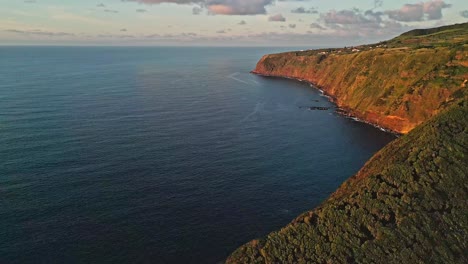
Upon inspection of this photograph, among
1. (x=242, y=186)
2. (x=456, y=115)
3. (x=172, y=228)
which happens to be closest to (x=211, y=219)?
(x=172, y=228)

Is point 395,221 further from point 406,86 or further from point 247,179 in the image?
point 406,86

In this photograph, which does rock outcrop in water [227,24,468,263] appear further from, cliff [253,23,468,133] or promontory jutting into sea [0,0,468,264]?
cliff [253,23,468,133]

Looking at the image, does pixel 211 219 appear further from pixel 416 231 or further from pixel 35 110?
pixel 35 110

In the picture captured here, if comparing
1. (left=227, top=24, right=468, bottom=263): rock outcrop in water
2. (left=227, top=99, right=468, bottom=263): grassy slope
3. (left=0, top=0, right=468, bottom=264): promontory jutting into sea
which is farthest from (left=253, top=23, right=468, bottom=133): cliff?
(left=227, top=99, right=468, bottom=263): grassy slope

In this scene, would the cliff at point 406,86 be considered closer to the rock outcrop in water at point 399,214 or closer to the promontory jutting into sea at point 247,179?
the promontory jutting into sea at point 247,179

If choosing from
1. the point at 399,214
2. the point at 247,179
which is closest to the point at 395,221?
the point at 399,214
